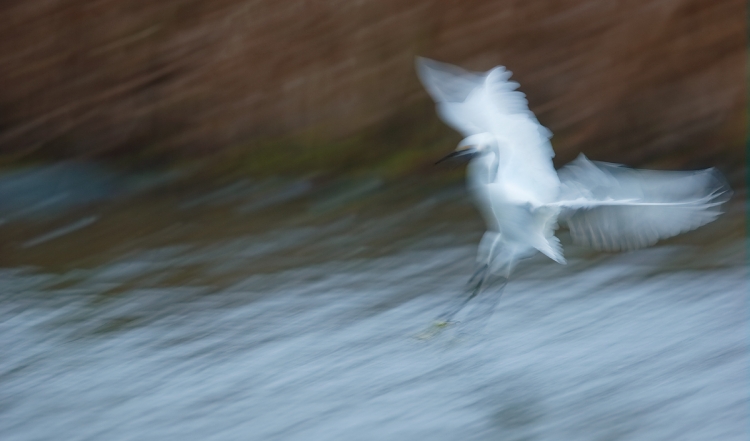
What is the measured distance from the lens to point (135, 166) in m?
3.59

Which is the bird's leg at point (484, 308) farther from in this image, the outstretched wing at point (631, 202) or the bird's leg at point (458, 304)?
the outstretched wing at point (631, 202)

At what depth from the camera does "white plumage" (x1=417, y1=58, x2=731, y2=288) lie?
1750 mm

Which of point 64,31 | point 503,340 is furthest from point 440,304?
point 64,31

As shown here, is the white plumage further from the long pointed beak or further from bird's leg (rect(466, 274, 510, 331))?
bird's leg (rect(466, 274, 510, 331))

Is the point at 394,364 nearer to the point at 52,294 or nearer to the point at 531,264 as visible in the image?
the point at 531,264

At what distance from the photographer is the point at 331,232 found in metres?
2.91

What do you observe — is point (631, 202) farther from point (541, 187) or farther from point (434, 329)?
point (434, 329)

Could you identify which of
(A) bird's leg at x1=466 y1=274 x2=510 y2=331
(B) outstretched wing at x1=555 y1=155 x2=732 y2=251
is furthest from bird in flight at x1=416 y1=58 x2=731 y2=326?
(A) bird's leg at x1=466 y1=274 x2=510 y2=331

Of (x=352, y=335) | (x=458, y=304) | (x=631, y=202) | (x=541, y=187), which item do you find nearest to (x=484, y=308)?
(x=458, y=304)

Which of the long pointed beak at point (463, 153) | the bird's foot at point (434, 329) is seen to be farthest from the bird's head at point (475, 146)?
the bird's foot at point (434, 329)

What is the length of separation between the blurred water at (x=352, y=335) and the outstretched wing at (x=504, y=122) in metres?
0.43

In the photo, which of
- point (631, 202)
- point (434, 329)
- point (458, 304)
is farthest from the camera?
point (458, 304)

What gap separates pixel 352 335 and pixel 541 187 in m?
0.63

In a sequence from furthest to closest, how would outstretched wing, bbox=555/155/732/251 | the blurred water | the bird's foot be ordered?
1. the bird's foot
2. the blurred water
3. outstretched wing, bbox=555/155/732/251
